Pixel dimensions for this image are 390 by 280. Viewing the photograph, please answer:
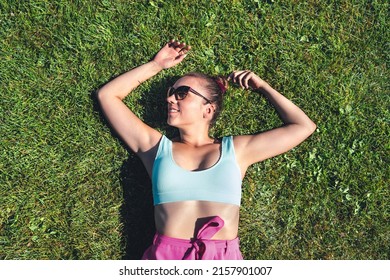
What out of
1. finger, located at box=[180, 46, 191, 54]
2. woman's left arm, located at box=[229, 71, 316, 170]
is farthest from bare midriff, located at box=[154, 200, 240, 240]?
finger, located at box=[180, 46, 191, 54]

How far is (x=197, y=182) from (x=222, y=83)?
1.22 metres

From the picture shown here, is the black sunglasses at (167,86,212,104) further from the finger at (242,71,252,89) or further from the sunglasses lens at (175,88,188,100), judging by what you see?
the finger at (242,71,252,89)

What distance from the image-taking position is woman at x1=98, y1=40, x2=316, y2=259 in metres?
4.59

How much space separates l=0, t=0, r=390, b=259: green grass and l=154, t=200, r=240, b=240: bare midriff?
24.1 inches

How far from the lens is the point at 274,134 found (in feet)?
16.1

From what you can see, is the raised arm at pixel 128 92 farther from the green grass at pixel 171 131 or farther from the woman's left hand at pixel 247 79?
the woman's left hand at pixel 247 79

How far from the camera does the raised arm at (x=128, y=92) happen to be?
492 cm

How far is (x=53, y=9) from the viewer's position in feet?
17.3

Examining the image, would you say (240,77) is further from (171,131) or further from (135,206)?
(135,206)

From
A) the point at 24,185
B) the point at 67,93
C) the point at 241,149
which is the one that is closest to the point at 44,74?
the point at 67,93

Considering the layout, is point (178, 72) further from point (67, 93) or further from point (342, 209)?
point (342, 209)

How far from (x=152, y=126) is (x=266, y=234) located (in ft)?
5.98

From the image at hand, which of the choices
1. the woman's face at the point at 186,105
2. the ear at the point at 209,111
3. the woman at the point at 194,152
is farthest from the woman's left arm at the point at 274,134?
the woman's face at the point at 186,105

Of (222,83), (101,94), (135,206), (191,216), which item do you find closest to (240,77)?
(222,83)
